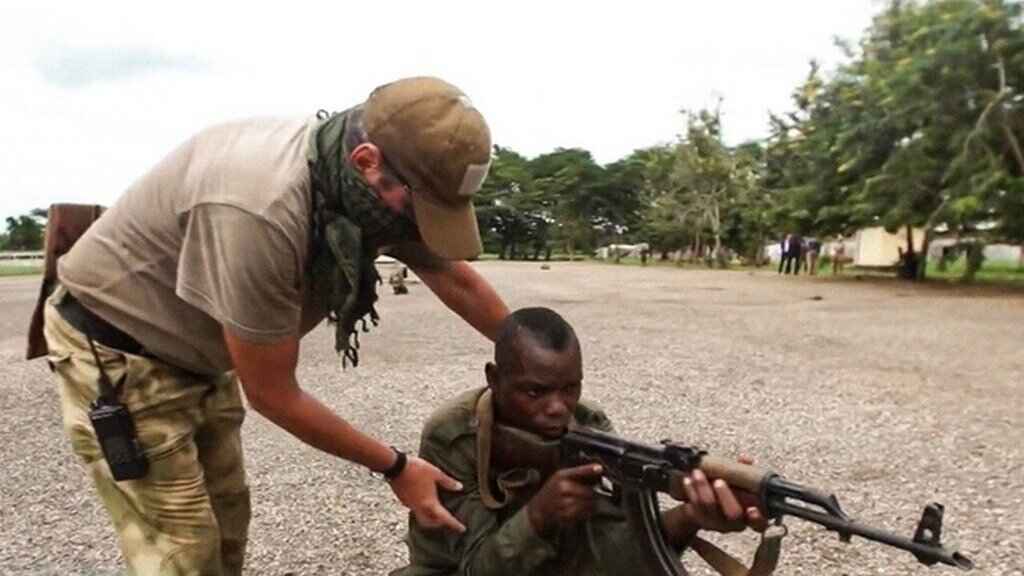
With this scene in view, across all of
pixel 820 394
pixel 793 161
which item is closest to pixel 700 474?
pixel 820 394

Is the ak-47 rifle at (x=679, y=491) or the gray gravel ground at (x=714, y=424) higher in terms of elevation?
the ak-47 rifle at (x=679, y=491)

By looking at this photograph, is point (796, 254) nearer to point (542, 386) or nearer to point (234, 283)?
point (542, 386)

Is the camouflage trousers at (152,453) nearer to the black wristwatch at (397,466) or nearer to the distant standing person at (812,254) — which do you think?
the black wristwatch at (397,466)

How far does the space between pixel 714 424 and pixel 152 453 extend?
533cm

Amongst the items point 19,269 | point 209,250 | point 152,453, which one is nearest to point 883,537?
point 209,250

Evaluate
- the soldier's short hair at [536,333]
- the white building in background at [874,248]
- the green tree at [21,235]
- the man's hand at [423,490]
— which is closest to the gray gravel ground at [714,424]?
the man's hand at [423,490]

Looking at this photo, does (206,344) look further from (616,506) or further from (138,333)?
(616,506)

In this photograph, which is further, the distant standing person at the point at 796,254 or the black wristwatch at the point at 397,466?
the distant standing person at the point at 796,254

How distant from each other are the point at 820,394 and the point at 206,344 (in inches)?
273

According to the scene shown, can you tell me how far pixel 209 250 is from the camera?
2082mm

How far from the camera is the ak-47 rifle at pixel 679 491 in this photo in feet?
5.65

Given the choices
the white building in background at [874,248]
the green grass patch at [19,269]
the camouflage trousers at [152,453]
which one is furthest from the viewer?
the white building in background at [874,248]

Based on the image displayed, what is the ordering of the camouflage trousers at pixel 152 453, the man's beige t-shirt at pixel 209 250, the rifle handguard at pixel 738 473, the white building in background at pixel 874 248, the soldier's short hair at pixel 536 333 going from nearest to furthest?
the rifle handguard at pixel 738 473 < the man's beige t-shirt at pixel 209 250 < the soldier's short hair at pixel 536 333 < the camouflage trousers at pixel 152 453 < the white building in background at pixel 874 248

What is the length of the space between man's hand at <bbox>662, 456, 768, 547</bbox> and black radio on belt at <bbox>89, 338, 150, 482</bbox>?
4.27 feet
